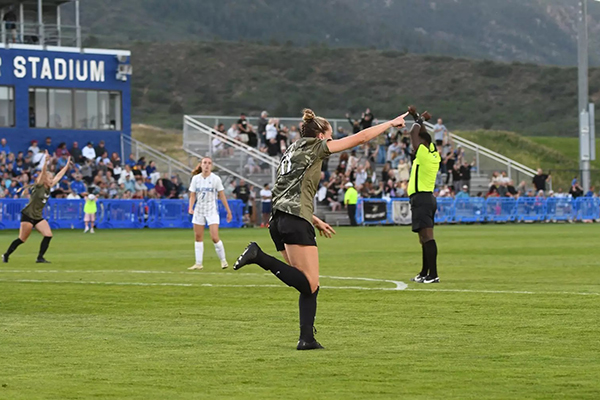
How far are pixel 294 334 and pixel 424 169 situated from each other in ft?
21.4

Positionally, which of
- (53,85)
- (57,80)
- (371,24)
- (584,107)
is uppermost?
(371,24)

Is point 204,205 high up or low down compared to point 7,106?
down

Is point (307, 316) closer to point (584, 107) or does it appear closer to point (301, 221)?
point (301, 221)

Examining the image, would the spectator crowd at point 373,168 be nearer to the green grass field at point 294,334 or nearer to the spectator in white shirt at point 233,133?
the spectator in white shirt at point 233,133

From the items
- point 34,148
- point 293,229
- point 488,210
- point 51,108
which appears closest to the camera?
point 293,229

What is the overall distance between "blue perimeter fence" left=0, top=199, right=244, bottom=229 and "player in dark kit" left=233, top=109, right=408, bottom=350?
3166 centimetres

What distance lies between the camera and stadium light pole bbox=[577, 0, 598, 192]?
52219 millimetres

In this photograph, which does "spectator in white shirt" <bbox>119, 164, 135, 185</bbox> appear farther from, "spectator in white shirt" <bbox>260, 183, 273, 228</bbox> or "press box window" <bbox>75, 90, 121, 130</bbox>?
"press box window" <bbox>75, 90, 121, 130</bbox>

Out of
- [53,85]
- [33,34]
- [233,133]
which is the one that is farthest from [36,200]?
[33,34]

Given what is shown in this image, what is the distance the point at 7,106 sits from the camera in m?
51.9

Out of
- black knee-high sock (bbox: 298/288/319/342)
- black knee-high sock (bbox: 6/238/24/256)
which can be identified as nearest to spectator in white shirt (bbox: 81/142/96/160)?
black knee-high sock (bbox: 6/238/24/256)

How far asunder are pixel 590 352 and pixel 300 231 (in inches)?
102

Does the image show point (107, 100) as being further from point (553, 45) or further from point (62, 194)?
point (553, 45)

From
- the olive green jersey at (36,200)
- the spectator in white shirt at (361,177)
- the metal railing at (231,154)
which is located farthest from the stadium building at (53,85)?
the olive green jersey at (36,200)
